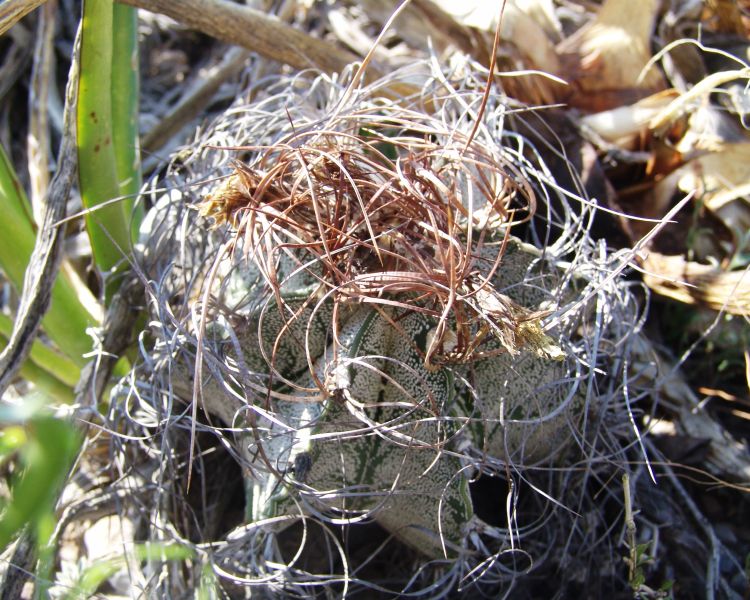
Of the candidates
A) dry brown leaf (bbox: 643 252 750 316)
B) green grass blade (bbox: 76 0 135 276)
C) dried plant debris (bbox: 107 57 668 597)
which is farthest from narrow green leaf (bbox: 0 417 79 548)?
dry brown leaf (bbox: 643 252 750 316)

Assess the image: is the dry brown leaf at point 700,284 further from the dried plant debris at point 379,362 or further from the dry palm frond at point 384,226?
the dry palm frond at point 384,226

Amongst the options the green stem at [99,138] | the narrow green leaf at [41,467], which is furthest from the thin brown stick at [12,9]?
the narrow green leaf at [41,467]

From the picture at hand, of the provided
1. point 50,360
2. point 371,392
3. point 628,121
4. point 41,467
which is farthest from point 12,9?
point 628,121

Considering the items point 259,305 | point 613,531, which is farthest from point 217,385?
point 613,531

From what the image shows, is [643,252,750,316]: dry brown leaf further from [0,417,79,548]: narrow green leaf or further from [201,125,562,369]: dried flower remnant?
[0,417,79,548]: narrow green leaf

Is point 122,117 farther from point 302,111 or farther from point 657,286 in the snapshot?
point 657,286

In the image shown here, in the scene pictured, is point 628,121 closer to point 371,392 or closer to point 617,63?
point 617,63
